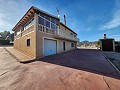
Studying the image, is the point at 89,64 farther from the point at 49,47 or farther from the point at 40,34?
the point at 40,34

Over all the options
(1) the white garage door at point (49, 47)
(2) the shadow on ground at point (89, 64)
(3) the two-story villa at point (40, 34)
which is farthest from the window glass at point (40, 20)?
(2) the shadow on ground at point (89, 64)

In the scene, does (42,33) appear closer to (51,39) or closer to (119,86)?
(51,39)

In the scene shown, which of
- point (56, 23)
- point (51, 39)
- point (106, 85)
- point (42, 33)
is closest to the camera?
point (106, 85)

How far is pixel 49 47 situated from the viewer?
43.5 ft

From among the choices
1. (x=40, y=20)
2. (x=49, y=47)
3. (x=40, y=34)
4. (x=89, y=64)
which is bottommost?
(x=89, y=64)

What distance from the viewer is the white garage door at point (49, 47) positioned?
12.4 m

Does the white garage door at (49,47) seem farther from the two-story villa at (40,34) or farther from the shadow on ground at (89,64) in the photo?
the shadow on ground at (89,64)

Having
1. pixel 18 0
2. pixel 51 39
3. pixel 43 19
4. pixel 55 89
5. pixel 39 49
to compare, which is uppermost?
pixel 18 0

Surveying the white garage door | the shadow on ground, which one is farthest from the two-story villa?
the shadow on ground

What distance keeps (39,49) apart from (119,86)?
9.16 m

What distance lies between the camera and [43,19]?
40.7 feet

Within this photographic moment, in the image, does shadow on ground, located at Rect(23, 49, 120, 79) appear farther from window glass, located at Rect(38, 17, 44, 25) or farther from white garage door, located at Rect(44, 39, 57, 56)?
window glass, located at Rect(38, 17, 44, 25)

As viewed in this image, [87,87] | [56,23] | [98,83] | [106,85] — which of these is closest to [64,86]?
[87,87]

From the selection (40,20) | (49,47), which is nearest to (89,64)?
(49,47)
